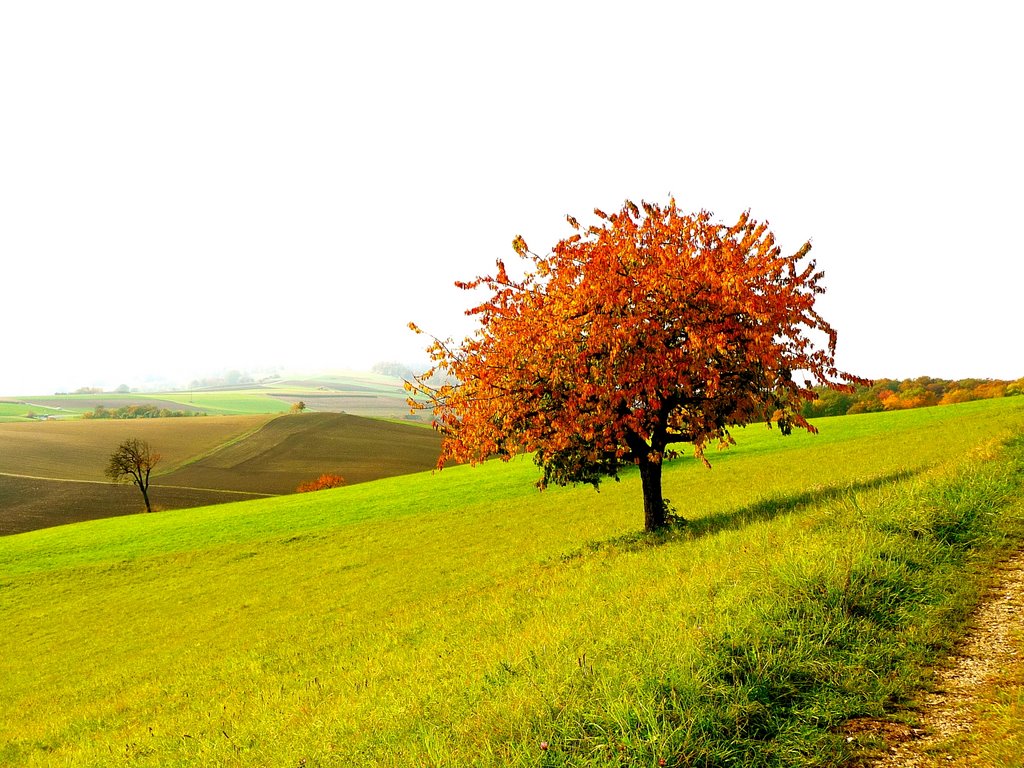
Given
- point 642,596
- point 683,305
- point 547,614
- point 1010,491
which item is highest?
point 683,305

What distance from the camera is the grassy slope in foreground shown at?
5.97 m

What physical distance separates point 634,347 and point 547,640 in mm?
9999

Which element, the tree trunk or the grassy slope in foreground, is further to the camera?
the tree trunk

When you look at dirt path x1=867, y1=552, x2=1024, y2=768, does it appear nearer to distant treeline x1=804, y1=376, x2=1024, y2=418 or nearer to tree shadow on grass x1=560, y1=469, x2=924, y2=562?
tree shadow on grass x1=560, y1=469, x2=924, y2=562

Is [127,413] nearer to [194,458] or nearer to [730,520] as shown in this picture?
[194,458]

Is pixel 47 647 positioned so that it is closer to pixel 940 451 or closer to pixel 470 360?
pixel 470 360

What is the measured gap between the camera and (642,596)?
1038cm

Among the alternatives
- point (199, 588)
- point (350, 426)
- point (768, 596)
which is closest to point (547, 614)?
point (768, 596)

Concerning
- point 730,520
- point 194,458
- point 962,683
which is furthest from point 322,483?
point 962,683

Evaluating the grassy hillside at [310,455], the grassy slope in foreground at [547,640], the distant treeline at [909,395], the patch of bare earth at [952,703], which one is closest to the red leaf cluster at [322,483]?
the grassy hillside at [310,455]

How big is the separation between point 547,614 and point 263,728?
524cm

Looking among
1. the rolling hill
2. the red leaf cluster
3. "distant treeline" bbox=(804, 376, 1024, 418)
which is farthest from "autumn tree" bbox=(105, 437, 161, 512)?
"distant treeline" bbox=(804, 376, 1024, 418)

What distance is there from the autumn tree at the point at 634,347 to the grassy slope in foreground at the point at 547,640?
135 inches

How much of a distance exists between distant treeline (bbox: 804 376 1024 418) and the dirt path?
8120cm
